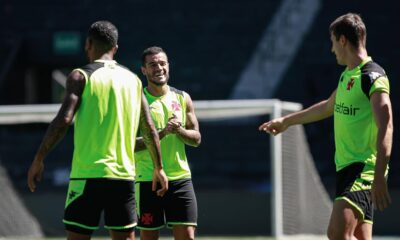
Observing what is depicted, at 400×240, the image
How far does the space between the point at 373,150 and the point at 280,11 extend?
1014 cm

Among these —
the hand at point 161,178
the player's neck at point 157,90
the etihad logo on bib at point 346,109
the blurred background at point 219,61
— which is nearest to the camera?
the etihad logo on bib at point 346,109

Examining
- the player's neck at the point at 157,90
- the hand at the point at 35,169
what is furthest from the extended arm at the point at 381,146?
the player's neck at the point at 157,90

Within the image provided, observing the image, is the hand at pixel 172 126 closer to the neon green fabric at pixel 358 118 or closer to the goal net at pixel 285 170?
the neon green fabric at pixel 358 118

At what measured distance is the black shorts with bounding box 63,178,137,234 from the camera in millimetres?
5797

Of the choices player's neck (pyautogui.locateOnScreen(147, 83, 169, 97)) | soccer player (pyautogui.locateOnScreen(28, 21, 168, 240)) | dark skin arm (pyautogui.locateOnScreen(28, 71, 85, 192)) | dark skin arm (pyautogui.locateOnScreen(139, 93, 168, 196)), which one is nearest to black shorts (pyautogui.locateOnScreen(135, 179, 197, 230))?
player's neck (pyautogui.locateOnScreen(147, 83, 169, 97))

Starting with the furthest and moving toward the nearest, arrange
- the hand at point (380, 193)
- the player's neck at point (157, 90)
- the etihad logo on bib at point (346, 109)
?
1. the player's neck at point (157, 90)
2. the etihad logo on bib at point (346, 109)
3. the hand at point (380, 193)

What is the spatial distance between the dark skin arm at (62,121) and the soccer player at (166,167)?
1.30 m

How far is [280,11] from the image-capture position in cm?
1581

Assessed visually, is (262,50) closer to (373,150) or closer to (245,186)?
(245,186)

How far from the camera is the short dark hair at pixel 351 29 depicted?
5836mm

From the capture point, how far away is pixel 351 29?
585 centimetres

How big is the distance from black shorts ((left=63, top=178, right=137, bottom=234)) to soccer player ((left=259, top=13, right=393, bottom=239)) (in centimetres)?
124

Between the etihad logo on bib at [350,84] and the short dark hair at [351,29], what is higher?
the short dark hair at [351,29]

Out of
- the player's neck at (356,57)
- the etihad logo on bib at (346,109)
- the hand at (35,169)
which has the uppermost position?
the player's neck at (356,57)
